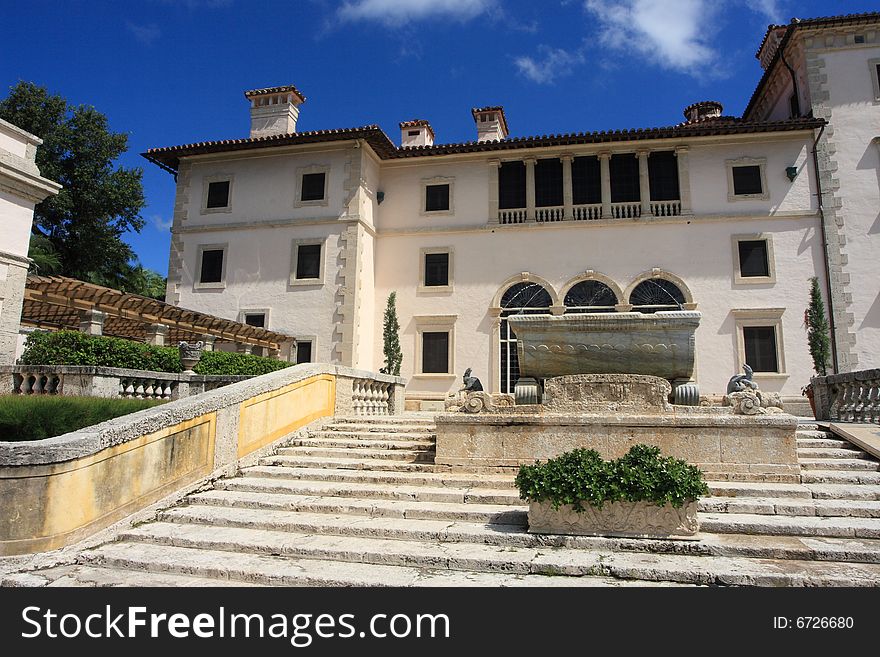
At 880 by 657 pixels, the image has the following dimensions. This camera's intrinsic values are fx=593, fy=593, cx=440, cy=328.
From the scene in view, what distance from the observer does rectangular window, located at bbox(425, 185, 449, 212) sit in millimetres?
23531

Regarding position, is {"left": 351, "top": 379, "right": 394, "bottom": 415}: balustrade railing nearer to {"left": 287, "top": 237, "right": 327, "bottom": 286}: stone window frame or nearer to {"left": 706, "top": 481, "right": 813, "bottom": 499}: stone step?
{"left": 706, "top": 481, "right": 813, "bottom": 499}: stone step

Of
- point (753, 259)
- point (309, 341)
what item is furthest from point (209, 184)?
point (753, 259)

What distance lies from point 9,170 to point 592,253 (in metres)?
17.6

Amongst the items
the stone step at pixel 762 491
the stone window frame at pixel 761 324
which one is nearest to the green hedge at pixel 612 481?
the stone step at pixel 762 491

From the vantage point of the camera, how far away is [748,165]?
70.1ft

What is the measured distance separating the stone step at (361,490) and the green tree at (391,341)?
45.1 ft

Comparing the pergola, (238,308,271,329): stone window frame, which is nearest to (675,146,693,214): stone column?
the pergola

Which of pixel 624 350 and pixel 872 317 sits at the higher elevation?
pixel 872 317

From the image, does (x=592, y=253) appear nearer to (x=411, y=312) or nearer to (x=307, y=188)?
(x=411, y=312)

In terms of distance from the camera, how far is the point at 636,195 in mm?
22094

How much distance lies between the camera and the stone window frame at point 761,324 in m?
19.8

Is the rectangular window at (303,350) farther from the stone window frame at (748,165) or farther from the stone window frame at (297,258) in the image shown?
the stone window frame at (748,165)

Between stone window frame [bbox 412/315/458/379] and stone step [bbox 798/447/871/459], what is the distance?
46.4ft

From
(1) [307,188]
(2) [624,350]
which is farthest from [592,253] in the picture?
(2) [624,350]
